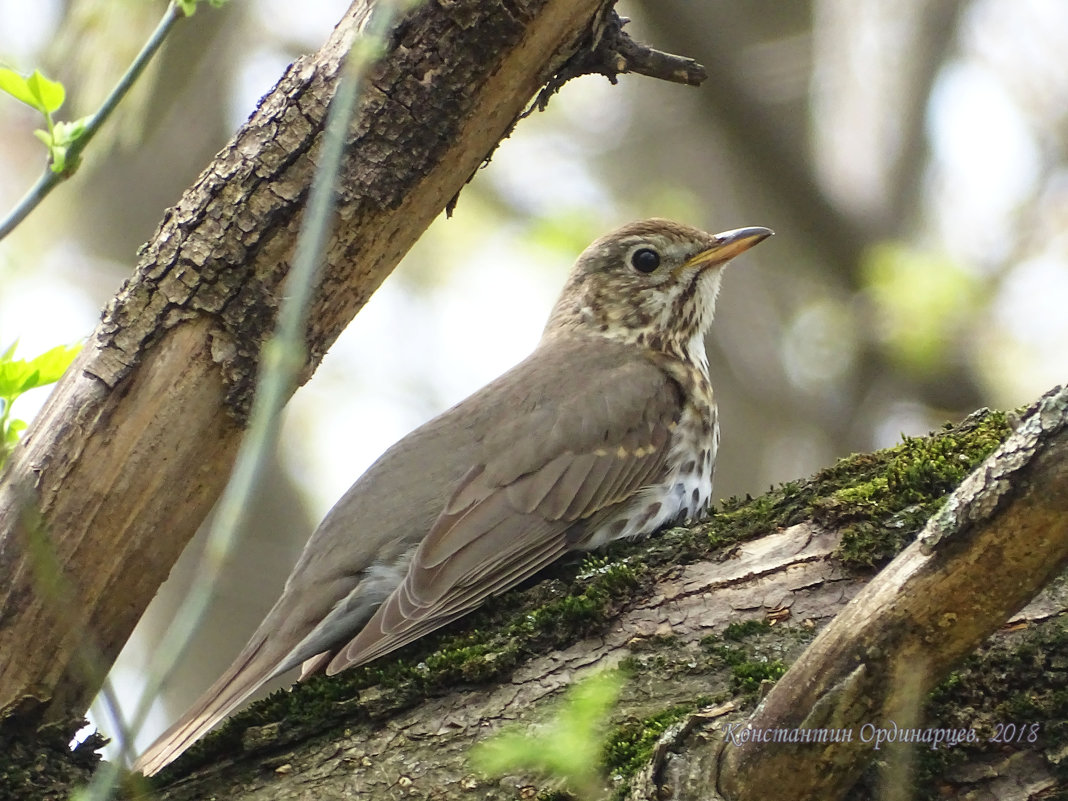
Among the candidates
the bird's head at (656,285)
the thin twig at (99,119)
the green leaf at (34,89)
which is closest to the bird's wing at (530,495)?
the bird's head at (656,285)

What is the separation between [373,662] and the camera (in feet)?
10.7

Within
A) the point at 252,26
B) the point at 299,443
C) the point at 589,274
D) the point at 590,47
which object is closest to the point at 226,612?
the point at 299,443

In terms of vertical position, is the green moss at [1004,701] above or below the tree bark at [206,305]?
below

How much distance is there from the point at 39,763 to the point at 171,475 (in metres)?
0.79

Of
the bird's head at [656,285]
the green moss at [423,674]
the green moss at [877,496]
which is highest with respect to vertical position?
the bird's head at [656,285]

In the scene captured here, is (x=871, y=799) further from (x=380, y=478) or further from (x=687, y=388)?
(x=687, y=388)

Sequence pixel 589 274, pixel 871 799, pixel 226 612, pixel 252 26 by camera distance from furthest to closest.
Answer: pixel 252 26
pixel 226 612
pixel 589 274
pixel 871 799

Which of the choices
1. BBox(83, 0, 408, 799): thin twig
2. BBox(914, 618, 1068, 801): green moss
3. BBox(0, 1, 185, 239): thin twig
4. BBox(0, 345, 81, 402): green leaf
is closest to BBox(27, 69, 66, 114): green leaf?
BBox(0, 1, 185, 239): thin twig

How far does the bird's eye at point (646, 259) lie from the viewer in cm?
526

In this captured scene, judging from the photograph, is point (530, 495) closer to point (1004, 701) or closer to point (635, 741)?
point (635, 741)

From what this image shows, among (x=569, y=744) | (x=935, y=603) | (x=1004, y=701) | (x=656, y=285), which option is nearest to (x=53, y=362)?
(x=569, y=744)

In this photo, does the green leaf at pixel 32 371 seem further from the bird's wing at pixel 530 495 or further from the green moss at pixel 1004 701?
the green moss at pixel 1004 701

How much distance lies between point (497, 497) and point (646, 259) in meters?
1.80

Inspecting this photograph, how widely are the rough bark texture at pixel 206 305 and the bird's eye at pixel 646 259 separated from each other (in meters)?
2.11
